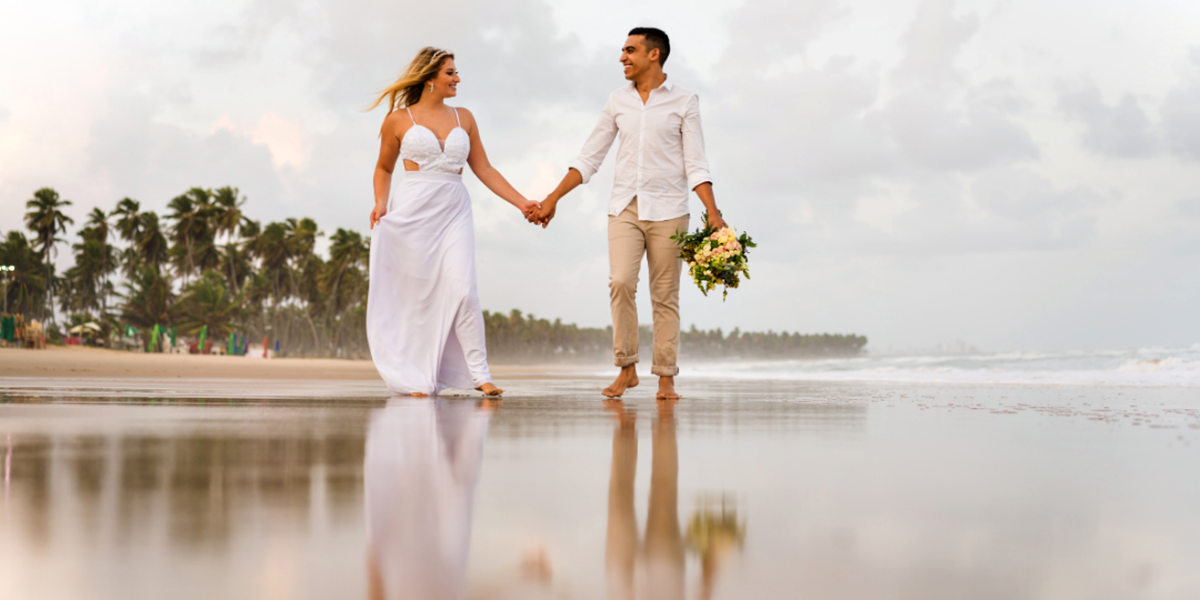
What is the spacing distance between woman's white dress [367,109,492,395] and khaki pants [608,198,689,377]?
106cm

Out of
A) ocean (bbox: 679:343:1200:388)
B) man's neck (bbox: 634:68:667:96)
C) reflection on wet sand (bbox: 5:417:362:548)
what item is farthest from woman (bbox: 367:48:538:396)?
ocean (bbox: 679:343:1200:388)

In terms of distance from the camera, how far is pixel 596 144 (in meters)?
6.19

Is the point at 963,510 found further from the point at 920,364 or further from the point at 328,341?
the point at 328,341

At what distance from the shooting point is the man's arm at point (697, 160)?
593 centimetres

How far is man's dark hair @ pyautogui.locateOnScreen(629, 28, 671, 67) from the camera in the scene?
5.96 meters

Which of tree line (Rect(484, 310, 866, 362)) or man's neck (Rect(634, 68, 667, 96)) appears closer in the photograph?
man's neck (Rect(634, 68, 667, 96))

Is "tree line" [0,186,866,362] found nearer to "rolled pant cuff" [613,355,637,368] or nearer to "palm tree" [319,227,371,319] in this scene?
"palm tree" [319,227,371,319]

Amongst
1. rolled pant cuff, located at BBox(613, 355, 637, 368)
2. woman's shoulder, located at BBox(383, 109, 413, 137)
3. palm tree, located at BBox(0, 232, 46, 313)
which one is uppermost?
palm tree, located at BBox(0, 232, 46, 313)

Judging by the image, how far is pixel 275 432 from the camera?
3.06 metres

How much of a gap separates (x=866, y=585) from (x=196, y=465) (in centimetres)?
175

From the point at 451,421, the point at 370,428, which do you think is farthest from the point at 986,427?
the point at 370,428

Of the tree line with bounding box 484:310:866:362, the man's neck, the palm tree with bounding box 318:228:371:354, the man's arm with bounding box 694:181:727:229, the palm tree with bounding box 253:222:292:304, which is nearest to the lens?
the man's arm with bounding box 694:181:727:229

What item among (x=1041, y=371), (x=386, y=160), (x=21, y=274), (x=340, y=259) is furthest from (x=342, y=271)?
(x=386, y=160)

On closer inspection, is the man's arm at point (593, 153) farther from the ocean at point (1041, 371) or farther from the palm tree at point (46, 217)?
the palm tree at point (46, 217)
